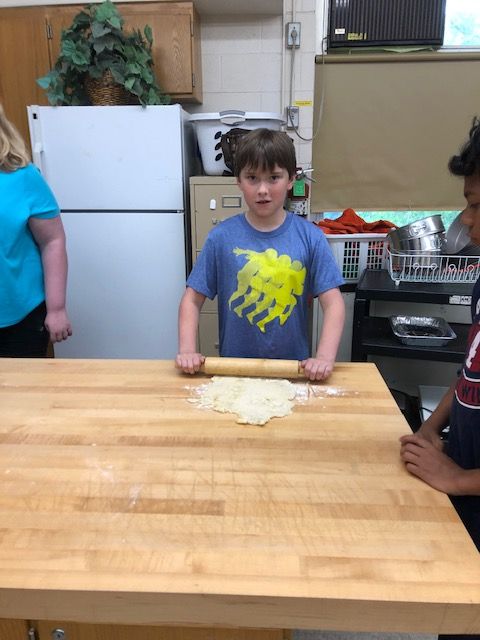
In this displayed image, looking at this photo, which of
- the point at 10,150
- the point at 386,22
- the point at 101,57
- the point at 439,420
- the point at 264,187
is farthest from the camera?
the point at 386,22

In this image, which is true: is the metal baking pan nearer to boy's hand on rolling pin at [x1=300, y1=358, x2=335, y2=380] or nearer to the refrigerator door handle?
boy's hand on rolling pin at [x1=300, y1=358, x2=335, y2=380]

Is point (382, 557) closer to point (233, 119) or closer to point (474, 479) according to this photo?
point (474, 479)

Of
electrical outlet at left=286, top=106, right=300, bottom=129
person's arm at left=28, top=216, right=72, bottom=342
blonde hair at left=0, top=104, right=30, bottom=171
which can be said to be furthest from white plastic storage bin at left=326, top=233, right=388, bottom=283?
blonde hair at left=0, top=104, right=30, bottom=171

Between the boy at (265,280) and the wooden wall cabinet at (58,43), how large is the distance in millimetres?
1599

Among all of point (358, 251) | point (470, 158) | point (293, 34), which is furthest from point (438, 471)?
point (293, 34)

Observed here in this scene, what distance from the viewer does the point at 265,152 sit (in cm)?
120

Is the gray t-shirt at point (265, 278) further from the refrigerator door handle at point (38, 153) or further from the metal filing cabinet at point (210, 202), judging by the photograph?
the refrigerator door handle at point (38, 153)

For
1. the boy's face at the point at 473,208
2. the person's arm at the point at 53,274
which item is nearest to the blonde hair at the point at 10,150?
the person's arm at the point at 53,274

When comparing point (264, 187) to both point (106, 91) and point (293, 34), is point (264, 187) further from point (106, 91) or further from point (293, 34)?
point (293, 34)

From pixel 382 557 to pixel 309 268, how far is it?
33.5 inches

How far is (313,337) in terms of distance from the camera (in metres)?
2.58

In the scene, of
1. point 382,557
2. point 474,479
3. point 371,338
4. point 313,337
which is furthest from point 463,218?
point 313,337

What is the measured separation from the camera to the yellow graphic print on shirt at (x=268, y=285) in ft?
4.37

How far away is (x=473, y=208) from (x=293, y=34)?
2446 millimetres
